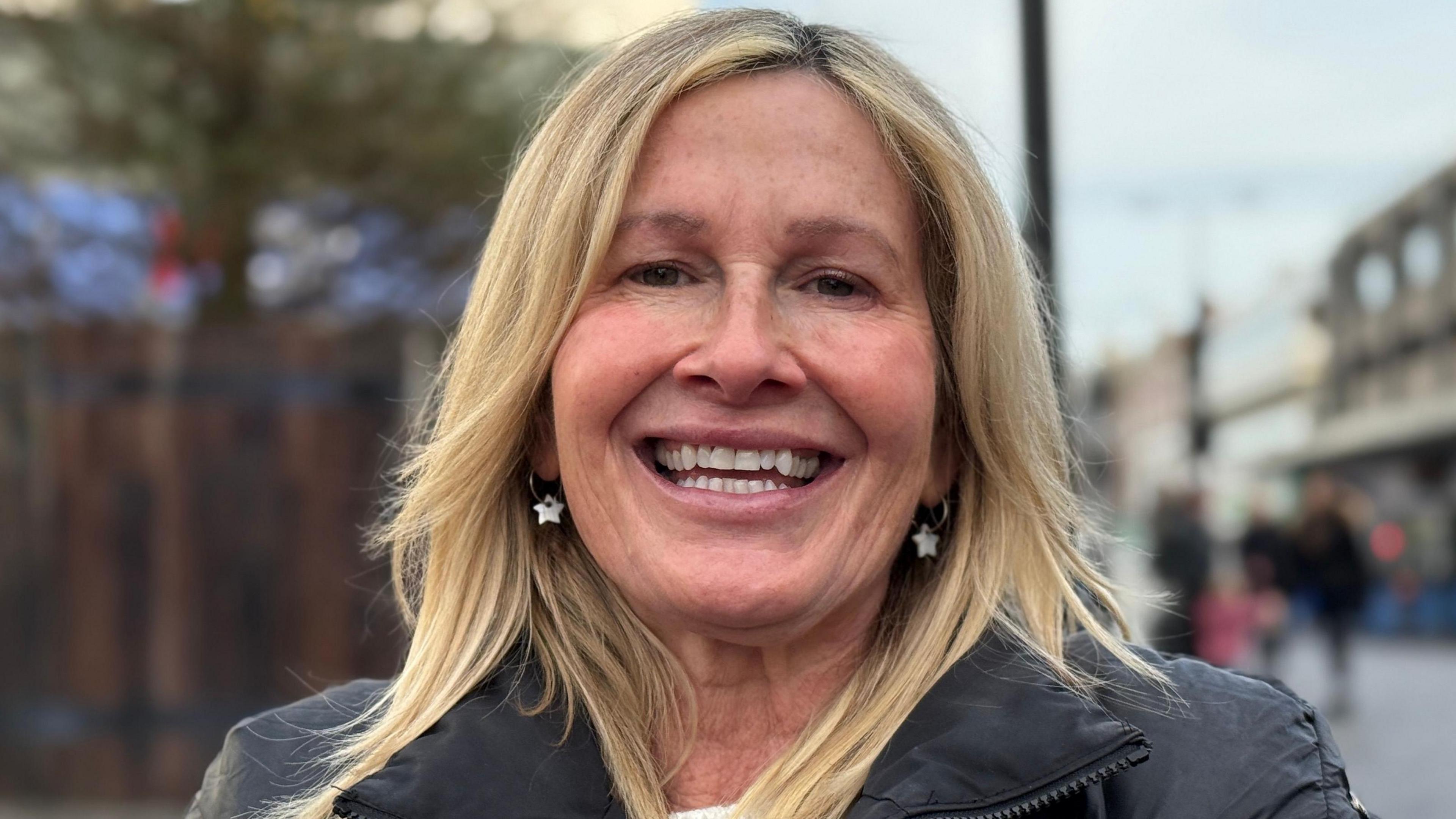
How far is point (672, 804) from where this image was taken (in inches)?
75.9

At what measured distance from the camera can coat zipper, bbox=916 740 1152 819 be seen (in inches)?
65.6

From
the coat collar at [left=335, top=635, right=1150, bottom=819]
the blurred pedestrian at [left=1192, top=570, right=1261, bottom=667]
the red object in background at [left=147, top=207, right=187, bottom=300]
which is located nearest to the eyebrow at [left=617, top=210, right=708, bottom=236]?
the coat collar at [left=335, top=635, right=1150, bottom=819]

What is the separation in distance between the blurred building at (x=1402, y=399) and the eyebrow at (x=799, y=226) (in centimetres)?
2519

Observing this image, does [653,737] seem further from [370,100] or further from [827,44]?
[370,100]

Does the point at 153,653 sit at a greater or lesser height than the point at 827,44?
lesser

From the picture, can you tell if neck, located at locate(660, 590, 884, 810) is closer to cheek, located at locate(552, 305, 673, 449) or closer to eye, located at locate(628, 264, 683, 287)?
cheek, located at locate(552, 305, 673, 449)

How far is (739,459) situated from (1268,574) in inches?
445

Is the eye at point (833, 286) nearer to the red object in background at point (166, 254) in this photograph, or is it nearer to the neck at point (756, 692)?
the neck at point (756, 692)

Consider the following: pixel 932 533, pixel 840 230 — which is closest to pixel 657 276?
pixel 840 230

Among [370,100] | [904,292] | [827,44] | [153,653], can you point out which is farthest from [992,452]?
[370,100]

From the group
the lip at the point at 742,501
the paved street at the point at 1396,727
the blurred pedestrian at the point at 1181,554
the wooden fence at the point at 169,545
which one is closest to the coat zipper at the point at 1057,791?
the lip at the point at 742,501

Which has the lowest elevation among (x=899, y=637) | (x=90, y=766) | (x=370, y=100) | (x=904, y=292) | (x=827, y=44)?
(x=90, y=766)

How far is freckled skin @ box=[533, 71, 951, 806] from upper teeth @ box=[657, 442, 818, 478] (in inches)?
1.7

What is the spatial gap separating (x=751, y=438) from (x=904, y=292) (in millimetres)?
289
